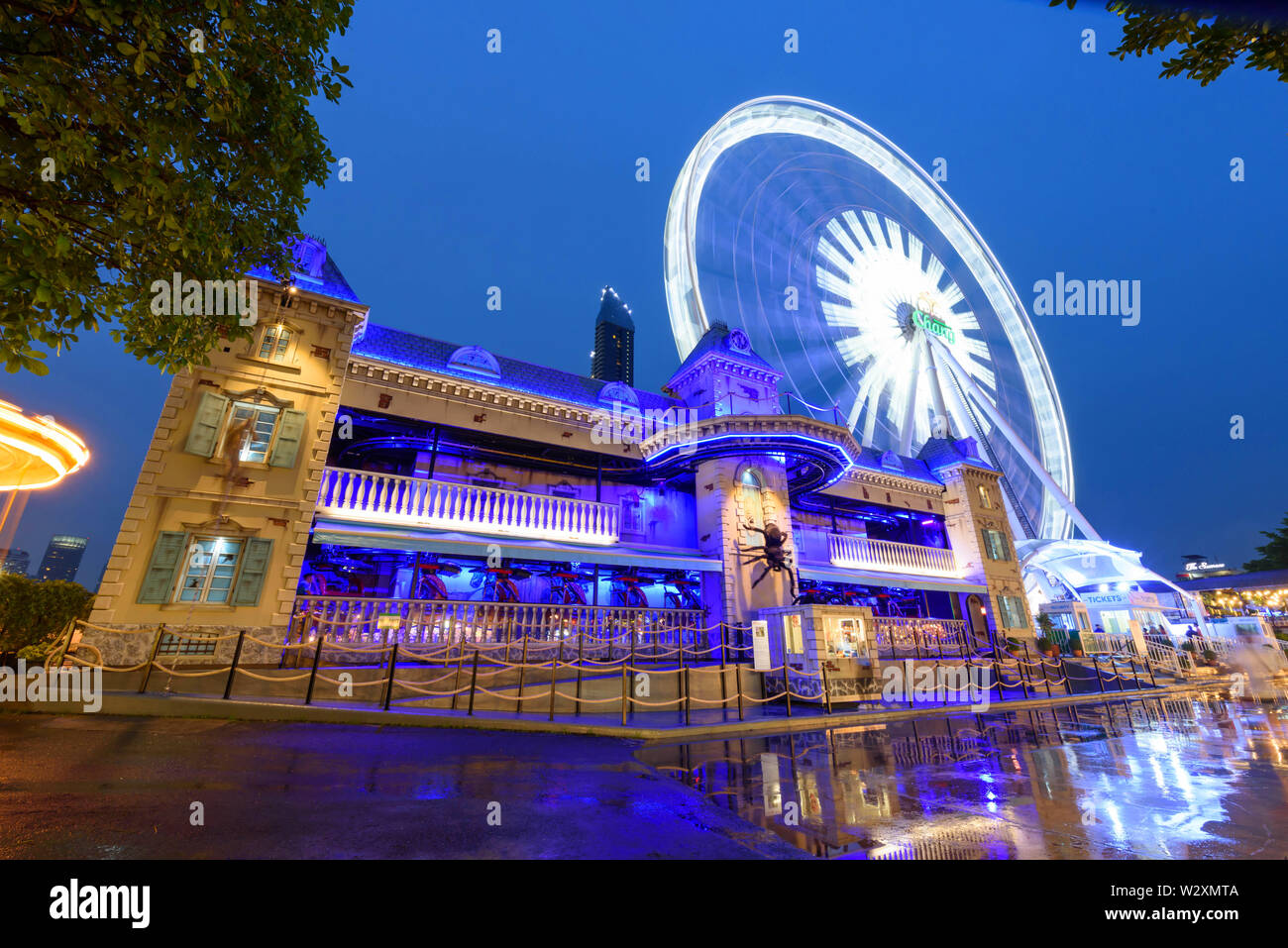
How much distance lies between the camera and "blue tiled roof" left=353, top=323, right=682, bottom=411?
1508cm

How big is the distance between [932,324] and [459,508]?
28058 millimetres

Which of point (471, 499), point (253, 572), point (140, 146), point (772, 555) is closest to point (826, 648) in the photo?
point (772, 555)

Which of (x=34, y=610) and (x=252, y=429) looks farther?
(x=252, y=429)

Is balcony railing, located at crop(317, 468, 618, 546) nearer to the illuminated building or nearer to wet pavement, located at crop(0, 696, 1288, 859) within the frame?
the illuminated building

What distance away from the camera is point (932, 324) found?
29.8 metres

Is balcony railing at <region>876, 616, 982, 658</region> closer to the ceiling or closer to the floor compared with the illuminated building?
closer to the floor

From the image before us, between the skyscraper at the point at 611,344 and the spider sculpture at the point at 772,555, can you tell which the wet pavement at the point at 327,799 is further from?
the skyscraper at the point at 611,344

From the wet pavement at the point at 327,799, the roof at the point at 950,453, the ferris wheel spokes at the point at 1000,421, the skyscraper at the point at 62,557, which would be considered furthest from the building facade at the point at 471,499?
the skyscraper at the point at 62,557

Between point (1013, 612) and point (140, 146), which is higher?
point (140, 146)

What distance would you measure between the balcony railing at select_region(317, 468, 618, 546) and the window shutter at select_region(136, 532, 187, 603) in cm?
259

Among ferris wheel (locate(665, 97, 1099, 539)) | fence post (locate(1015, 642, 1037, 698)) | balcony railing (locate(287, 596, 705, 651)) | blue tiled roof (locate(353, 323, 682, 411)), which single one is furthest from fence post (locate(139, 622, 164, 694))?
fence post (locate(1015, 642, 1037, 698))

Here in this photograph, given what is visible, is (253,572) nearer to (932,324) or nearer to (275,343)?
(275,343)

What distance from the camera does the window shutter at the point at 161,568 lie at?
398 inches
